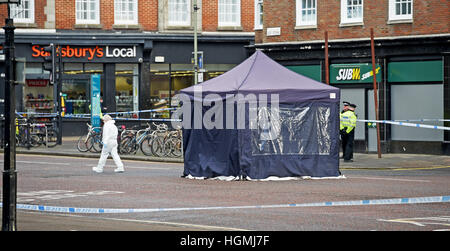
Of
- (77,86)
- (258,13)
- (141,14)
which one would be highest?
(141,14)

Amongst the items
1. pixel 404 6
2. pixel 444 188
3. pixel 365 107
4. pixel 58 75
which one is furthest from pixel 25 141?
pixel 444 188

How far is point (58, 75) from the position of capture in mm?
29656

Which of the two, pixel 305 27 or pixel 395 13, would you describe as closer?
pixel 395 13

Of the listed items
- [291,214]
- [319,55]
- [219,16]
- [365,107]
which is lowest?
[291,214]

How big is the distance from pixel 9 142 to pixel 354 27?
1946cm

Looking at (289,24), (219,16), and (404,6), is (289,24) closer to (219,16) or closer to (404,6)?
(404,6)

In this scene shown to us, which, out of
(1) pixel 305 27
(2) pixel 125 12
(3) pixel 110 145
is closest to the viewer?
(3) pixel 110 145

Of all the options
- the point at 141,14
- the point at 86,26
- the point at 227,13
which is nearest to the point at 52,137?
the point at 86,26

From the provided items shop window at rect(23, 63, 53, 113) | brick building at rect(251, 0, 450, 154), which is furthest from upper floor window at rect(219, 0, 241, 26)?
shop window at rect(23, 63, 53, 113)

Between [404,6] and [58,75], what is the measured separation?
12.4 metres

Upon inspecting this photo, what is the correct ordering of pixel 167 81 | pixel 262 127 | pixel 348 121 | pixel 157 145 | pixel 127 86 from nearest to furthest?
pixel 262 127 < pixel 348 121 < pixel 157 145 < pixel 127 86 < pixel 167 81

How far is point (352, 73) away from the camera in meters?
28.0

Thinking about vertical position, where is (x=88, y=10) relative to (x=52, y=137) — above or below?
above

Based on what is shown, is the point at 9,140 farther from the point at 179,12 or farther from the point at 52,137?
the point at 179,12
